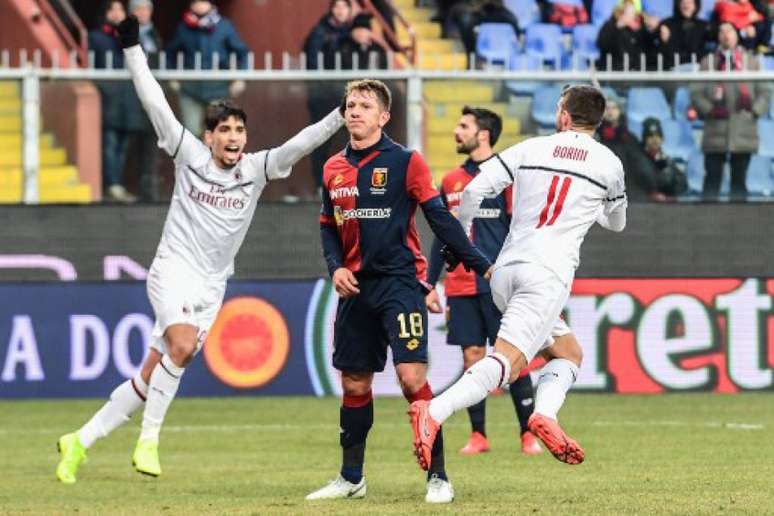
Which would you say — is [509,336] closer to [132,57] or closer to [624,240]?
[132,57]

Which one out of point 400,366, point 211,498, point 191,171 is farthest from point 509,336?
point 191,171

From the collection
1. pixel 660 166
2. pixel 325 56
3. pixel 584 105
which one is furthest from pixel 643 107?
pixel 584 105

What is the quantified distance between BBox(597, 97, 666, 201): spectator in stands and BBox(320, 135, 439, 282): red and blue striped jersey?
7707 millimetres

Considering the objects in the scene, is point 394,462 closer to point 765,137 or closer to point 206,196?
point 206,196

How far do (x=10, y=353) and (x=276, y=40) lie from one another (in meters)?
4.59

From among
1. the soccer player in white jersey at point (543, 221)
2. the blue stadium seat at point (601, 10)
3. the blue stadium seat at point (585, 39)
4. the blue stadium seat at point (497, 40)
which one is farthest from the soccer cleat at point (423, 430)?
the blue stadium seat at point (601, 10)

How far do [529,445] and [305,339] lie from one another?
4.88 m

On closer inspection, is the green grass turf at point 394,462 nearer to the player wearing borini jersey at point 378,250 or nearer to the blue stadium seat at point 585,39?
the player wearing borini jersey at point 378,250

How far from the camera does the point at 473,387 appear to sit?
957cm

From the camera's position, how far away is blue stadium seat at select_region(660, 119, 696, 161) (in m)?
17.9

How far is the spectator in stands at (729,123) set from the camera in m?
17.8

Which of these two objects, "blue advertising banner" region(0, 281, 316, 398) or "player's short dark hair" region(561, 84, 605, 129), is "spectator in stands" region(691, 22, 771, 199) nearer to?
"blue advertising banner" region(0, 281, 316, 398)

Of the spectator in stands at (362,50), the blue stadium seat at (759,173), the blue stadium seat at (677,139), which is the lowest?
the blue stadium seat at (759,173)

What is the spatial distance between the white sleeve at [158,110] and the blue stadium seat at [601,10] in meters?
10.9
